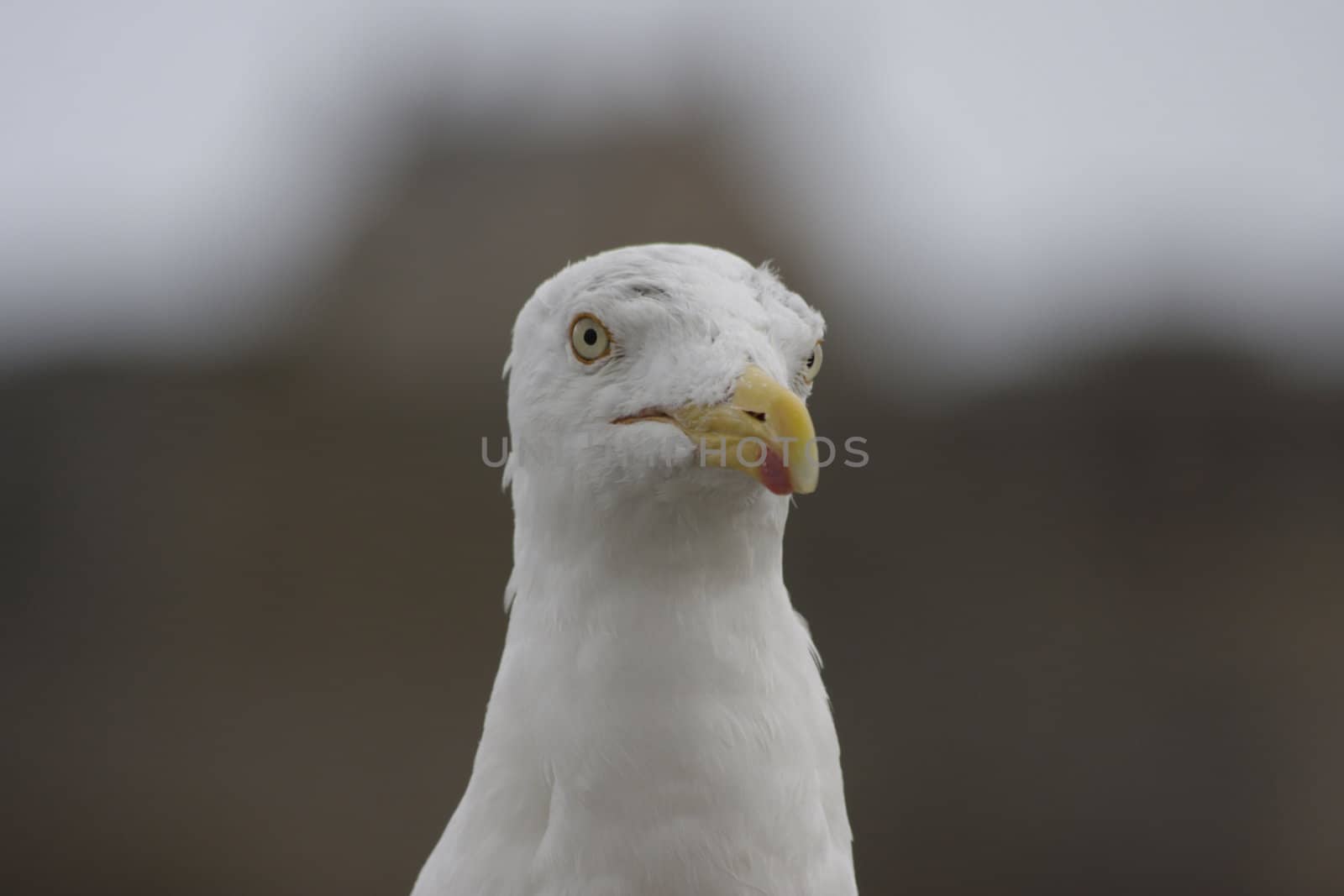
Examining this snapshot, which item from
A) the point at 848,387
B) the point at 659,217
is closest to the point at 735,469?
the point at 848,387

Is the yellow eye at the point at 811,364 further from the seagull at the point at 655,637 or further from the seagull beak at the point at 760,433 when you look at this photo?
the seagull beak at the point at 760,433

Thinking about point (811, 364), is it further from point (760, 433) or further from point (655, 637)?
point (655, 637)

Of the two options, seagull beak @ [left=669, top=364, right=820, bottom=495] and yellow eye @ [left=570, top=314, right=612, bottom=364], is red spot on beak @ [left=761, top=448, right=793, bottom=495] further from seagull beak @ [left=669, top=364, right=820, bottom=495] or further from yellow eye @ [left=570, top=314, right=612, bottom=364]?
yellow eye @ [left=570, top=314, right=612, bottom=364]

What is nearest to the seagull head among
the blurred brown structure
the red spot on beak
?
the red spot on beak

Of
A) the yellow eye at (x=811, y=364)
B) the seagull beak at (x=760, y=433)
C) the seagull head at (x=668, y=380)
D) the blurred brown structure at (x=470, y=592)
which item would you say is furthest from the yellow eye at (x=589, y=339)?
the blurred brown structure at (x=470, y=592)

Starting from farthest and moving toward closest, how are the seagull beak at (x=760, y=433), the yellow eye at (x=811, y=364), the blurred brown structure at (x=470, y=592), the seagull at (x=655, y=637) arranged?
the blurred brown structure at (x=470, y=592), the yellow eye at (x=811, y=364), the seagull at (x=655, y=637), the seagull beak at (x=760, y=433)

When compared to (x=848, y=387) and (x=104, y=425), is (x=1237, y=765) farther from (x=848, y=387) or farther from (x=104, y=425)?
(x=104, y=425)

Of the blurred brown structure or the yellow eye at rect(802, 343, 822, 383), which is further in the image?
the blurred brown structure

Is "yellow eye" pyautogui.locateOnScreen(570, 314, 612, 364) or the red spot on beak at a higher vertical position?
"yellow eye" pyautogui.locateOnScreen(570, 314, 612, 364)

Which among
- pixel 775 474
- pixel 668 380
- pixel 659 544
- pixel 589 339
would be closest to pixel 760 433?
pixel 775 474
